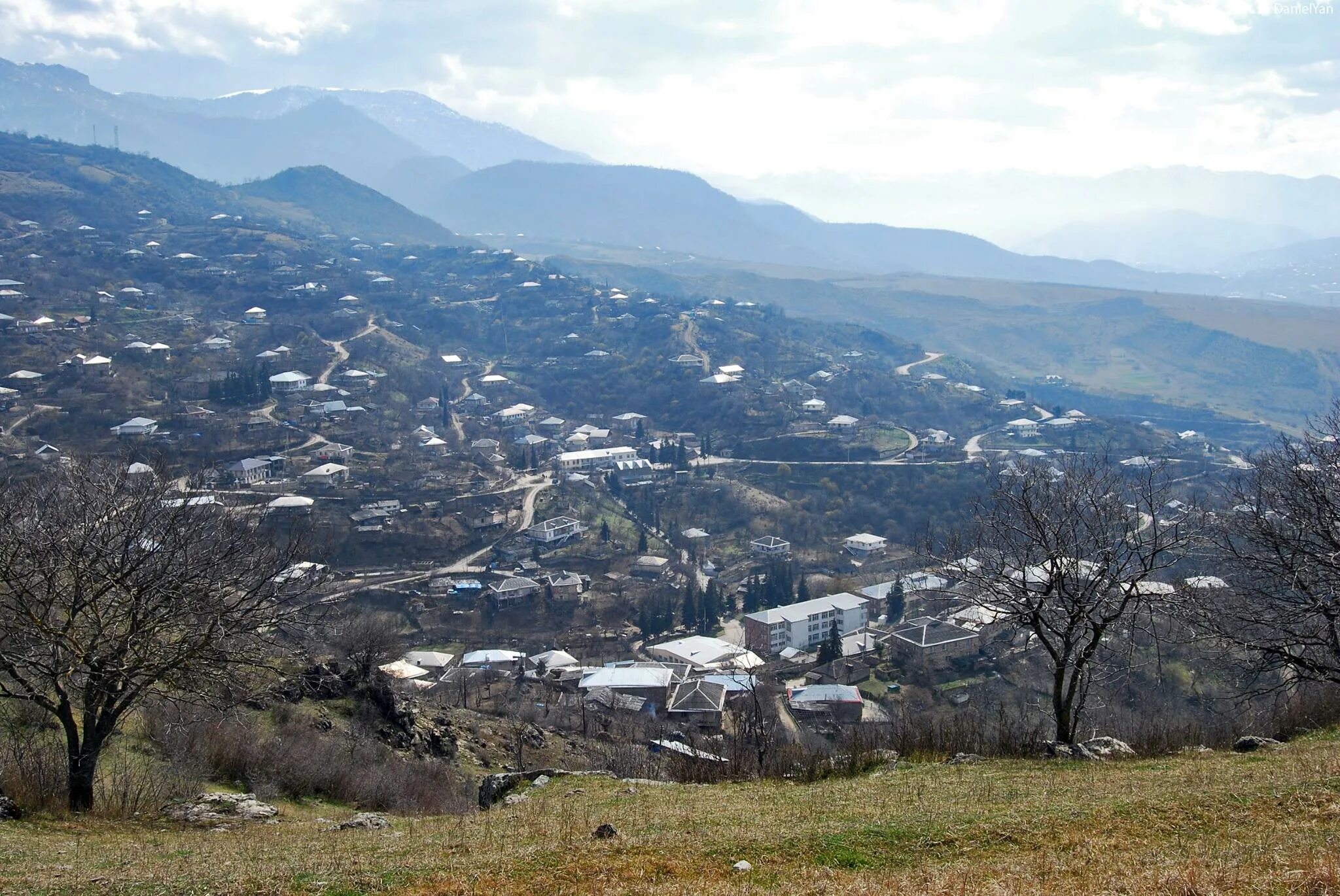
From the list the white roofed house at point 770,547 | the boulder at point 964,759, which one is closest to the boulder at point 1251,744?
the boulder at point 964,759

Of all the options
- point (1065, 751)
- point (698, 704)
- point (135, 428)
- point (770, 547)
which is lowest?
point (770, 547)

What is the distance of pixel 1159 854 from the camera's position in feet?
19.6

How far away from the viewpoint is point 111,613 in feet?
33.9

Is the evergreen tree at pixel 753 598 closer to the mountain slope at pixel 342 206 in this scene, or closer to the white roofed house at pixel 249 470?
the white roofed house at pixel 249 470

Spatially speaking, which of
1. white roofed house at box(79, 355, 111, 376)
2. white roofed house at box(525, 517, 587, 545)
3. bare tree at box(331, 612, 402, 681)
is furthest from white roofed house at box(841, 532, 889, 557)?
white roofed house at box(79, 355, 111, 376)

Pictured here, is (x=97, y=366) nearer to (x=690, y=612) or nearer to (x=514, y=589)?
(x=514, y=589)

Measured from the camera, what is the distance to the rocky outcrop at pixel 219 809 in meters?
9.68

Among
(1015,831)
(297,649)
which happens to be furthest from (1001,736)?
(297,649)

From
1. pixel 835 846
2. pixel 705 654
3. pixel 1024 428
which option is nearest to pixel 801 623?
pixel 705 654

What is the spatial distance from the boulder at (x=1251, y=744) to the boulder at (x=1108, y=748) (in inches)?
44.4

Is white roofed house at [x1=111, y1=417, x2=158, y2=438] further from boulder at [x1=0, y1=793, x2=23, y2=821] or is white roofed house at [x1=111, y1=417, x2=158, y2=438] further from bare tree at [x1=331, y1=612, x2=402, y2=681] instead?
boulder at [x1=0, y1=793, x2=23, y2=821]

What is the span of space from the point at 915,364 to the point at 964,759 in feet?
295

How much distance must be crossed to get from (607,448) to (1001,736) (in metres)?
46.8

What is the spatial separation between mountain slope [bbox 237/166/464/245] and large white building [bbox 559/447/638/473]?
89039 mm
